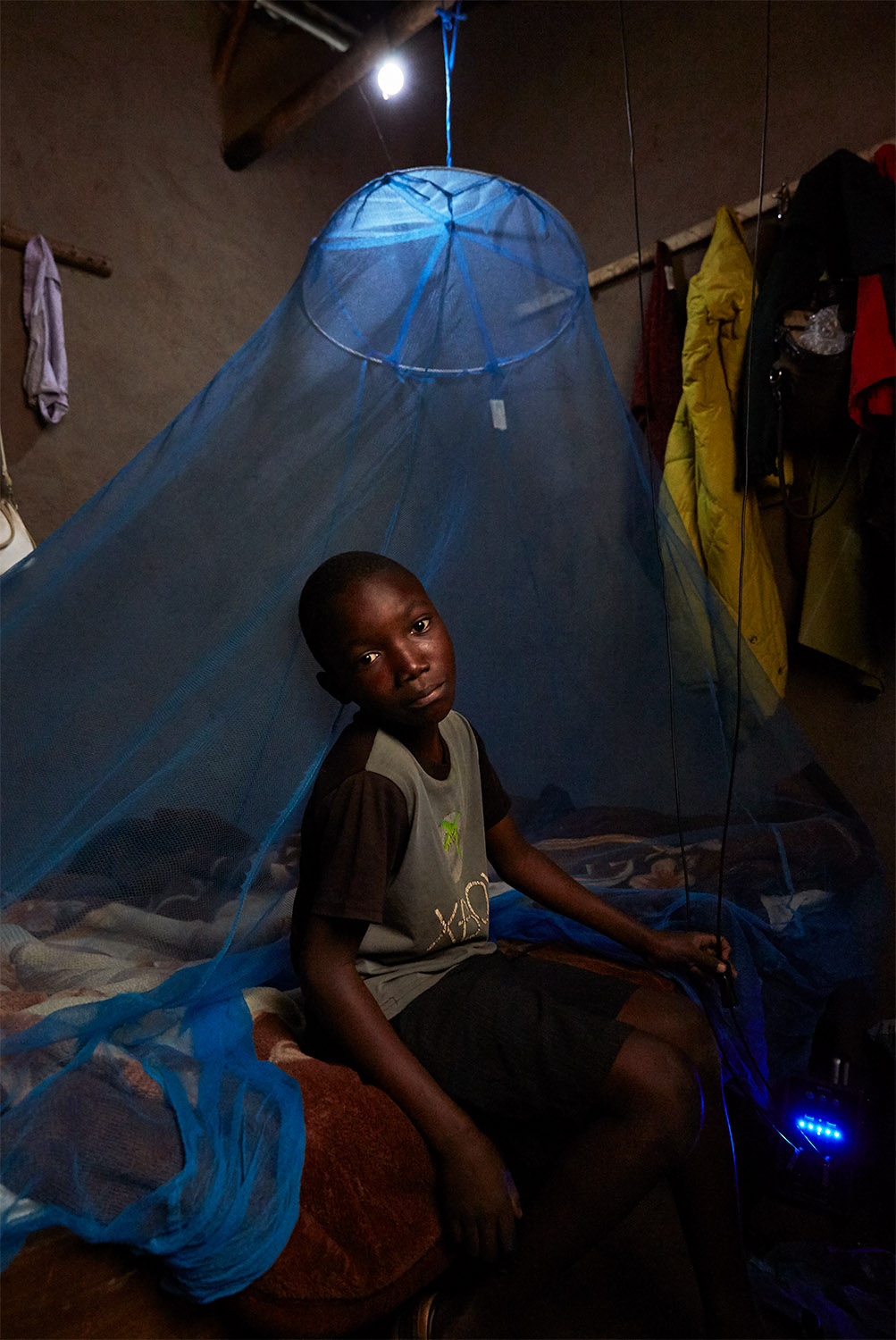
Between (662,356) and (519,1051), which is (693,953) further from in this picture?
(662,356)

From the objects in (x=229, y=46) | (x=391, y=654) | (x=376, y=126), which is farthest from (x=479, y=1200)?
(x=376, y=126)

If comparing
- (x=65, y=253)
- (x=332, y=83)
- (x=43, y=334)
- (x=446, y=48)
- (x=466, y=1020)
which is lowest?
(x=466, y=1020)

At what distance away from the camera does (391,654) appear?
3.63ft

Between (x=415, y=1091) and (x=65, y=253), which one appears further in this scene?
(x=65, y=253)

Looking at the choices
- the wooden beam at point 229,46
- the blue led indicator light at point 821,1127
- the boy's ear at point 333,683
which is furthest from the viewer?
the wooden beam at point 229,46

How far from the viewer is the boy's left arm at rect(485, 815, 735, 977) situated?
1209 mm

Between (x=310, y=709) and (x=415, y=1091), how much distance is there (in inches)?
27.0

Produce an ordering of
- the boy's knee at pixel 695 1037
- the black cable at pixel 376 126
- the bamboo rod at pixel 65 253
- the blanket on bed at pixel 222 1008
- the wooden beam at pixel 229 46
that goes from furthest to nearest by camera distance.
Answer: the black cable at pixel 376 126
the wooden beam at pixel 229 46
the bamboo rod at pixel 65 253
the boy's knee at pixel 695 1037
the blanket on bed at pixel 222 1008

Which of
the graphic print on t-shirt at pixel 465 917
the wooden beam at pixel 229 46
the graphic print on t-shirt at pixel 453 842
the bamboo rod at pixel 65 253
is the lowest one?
the graphic print on t-shirt at pixel 465 917

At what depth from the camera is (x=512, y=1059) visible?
968 millimetres

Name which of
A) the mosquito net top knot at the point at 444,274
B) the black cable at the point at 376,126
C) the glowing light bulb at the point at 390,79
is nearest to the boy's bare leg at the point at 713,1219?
the mosquito net top knot at the point at 444,274

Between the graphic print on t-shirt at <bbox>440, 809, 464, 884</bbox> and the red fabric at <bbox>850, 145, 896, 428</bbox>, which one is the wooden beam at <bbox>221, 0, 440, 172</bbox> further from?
the graphic print on t-shirt at <bbox>440, 809, 464, 884</bbox>

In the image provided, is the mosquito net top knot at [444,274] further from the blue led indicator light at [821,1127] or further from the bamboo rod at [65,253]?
the bamboo rod at [65,253]

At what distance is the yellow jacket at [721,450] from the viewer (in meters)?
2.45
